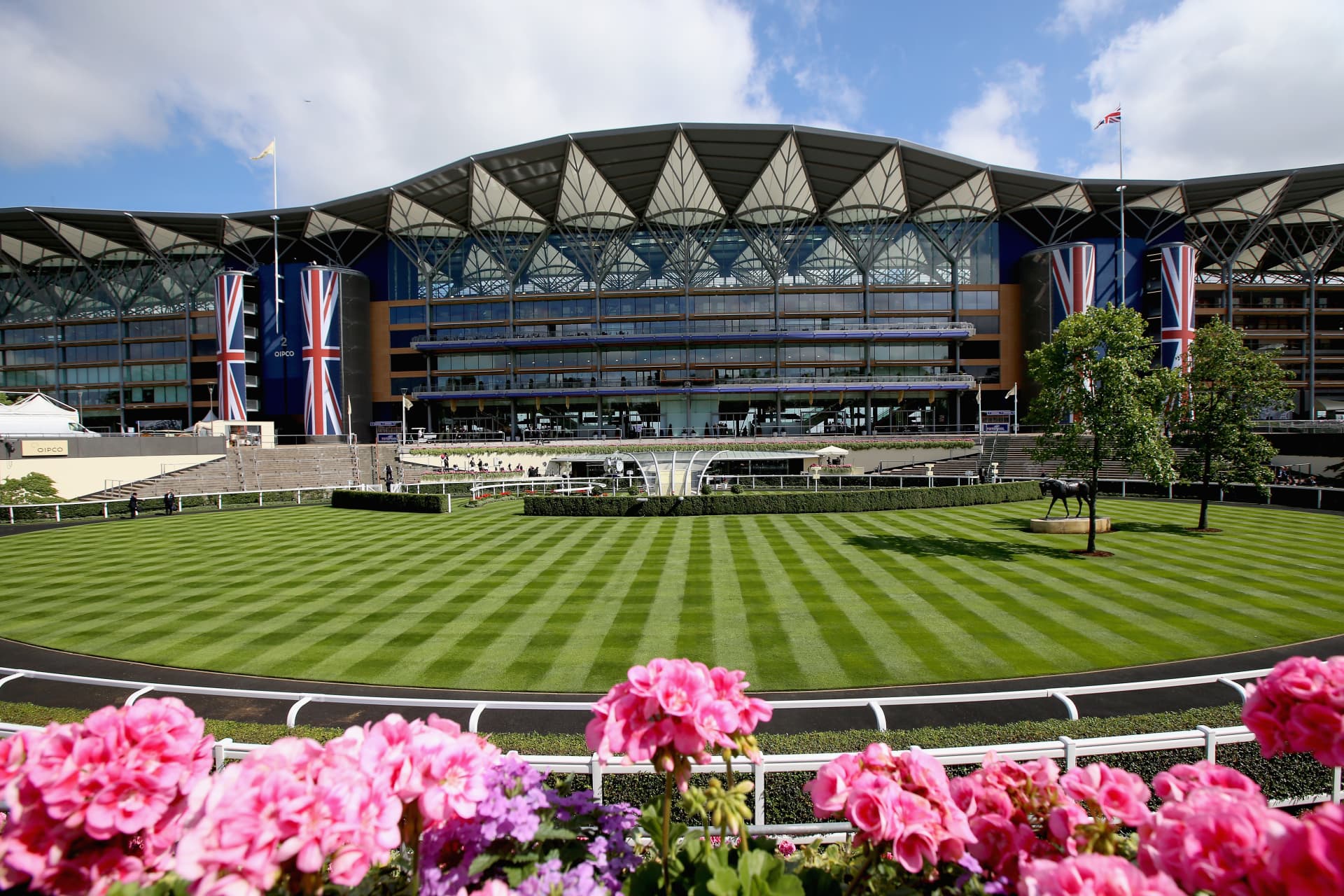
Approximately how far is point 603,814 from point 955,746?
5.75 metres

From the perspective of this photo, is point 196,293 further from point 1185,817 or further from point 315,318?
point 1185,817

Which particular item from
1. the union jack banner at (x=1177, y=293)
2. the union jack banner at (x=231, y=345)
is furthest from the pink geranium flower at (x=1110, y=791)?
the union jack banner at (x=231, y=345)

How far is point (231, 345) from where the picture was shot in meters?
70.2

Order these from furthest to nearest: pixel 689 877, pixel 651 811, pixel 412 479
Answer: pixel 412 479
pixel 651 811
pixel 689 877

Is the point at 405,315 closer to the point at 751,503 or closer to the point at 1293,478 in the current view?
the point at 751,503

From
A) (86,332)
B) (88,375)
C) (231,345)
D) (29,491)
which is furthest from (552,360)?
(86,332)

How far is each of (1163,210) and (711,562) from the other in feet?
245

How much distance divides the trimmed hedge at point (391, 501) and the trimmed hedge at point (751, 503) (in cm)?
542

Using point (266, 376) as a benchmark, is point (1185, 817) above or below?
below

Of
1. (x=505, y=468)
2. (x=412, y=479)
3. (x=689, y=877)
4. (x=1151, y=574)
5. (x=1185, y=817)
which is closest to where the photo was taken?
(x=1185, y=817)

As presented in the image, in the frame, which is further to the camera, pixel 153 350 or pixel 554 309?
pixel 153 350

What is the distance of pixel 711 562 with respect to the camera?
20.0 m

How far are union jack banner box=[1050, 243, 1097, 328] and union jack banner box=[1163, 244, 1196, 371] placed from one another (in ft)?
20.9

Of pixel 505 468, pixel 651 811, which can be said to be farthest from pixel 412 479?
pixel 651 811
